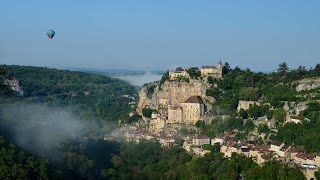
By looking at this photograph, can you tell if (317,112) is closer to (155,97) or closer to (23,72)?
(155,97)

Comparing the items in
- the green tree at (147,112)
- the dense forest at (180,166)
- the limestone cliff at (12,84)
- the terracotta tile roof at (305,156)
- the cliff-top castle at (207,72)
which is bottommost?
the dense forest at (180,166)

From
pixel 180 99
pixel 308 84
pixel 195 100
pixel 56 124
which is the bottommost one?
pixel 56 124

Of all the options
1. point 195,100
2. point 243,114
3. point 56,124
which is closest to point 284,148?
point 243,114

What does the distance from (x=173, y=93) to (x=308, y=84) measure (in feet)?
41.6

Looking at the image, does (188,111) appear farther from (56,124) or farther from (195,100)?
(56,124)

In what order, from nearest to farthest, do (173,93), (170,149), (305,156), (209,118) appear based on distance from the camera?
(305,156) → (170,149) → (209,118) → (173,93)

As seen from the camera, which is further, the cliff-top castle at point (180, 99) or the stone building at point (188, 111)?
the cliff-top castle at point (180, 99)

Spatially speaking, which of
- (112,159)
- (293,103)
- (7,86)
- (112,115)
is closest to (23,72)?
(112,115)

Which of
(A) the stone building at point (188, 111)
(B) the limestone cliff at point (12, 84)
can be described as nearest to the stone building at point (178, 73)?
(A) the stone building at point (188, 111)

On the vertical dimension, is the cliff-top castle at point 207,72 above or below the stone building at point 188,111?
above

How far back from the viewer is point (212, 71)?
2045 inches

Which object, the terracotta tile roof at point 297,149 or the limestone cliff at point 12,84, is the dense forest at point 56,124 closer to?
the limestone cliff at point 12,84

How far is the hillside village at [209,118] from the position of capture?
37.5 meters

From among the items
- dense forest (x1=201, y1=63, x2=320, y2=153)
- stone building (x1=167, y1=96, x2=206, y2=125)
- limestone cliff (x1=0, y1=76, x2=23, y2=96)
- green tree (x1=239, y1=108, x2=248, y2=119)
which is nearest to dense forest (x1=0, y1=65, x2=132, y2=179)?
limestone cliff (x1=0, y1=76, x2=23, y2=96)
